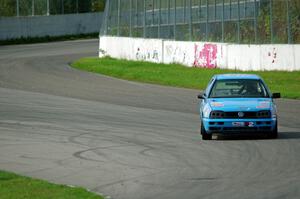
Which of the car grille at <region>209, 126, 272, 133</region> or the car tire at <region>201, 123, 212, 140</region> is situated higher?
the car grille at <region>209, 126, 272, 133</region>

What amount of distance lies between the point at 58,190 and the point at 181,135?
866cm

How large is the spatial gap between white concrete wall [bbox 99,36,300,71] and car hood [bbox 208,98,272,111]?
18261mm

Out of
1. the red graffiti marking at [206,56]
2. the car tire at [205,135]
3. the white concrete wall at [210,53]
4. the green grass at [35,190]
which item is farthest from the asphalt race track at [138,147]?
the red graffiti marking at [206,56]

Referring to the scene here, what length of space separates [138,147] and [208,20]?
27873 millimetres

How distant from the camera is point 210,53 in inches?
1763

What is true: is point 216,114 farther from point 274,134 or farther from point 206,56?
point 206,56

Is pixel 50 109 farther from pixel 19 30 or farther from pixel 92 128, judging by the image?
pixel 19 30

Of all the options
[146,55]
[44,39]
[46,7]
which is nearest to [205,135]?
[146,55]

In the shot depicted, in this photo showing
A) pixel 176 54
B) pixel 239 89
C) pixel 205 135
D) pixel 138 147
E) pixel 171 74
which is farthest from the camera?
pixel 176 54

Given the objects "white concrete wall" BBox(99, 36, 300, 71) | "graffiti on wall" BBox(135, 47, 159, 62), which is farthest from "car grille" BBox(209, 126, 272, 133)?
"graffiti on wall" BBox(135, 47, 159, 62)

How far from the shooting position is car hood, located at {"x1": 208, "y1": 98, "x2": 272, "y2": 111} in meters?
20.8

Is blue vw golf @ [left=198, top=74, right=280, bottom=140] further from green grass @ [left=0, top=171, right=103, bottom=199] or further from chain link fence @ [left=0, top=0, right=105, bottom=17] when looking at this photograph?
chain link fence @ [left=0, top=0, right=105, bottom=17]

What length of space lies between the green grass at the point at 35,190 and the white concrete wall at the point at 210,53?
84.2 feet

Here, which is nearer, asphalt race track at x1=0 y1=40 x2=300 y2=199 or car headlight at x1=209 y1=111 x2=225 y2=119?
asphalt race track at x1=0 y1=40 x2=300 y2=199
